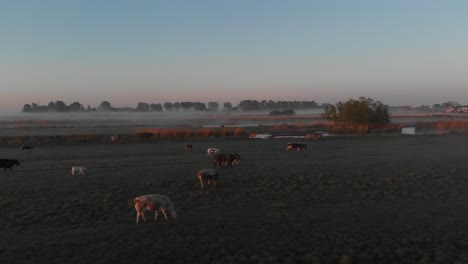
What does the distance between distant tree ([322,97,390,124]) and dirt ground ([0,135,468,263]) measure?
Answer: 142 feet

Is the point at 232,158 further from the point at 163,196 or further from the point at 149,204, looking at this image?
the point at 149,204

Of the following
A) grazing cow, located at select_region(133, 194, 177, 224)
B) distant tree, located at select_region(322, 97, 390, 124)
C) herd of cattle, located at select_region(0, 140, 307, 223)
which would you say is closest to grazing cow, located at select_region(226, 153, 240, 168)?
herd of cattle, located at select_region(0, 140, 307, 223)

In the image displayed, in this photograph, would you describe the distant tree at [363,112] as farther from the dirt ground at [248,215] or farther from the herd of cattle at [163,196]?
the dirt ground at [248,215]

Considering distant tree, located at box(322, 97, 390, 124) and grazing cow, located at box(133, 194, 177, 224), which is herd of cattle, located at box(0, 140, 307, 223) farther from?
distant tree, located at box(322, 97, 390, 124)

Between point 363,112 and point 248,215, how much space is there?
58.3m

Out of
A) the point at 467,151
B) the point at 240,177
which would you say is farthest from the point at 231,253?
the point at 467,151

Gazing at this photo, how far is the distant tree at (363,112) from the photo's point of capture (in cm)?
6788

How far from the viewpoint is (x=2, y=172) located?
25.2m

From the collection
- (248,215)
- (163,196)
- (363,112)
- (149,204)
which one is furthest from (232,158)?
Answer: (363,112)

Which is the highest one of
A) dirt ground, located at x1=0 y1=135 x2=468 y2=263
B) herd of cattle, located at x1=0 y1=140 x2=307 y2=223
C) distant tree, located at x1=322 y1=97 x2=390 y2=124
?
distant tree, located at x1=322 y1=97 x2=390 y2=124

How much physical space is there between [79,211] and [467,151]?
31993mm

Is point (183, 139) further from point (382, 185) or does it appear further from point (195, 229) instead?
point (195, 229)

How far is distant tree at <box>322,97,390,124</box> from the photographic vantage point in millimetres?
67875

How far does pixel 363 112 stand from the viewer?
222ft
